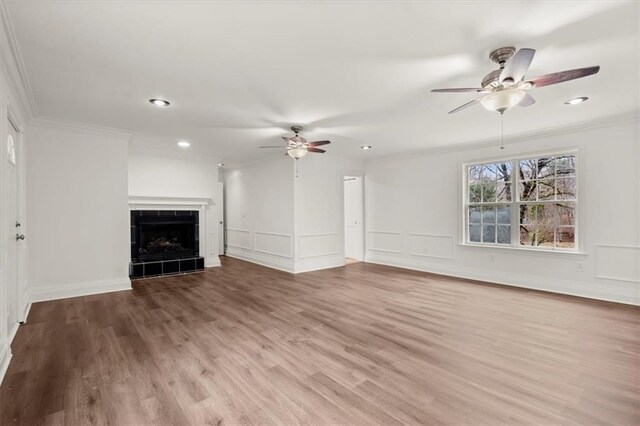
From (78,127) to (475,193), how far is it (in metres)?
6.82

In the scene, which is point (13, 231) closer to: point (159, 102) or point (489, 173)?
point (159, 102)

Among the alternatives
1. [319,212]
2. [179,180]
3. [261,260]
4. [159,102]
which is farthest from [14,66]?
[261,260]

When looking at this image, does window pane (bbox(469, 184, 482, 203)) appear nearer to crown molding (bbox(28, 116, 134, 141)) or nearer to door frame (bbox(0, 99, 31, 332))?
crown molding (bbox(28, 116, 134, 141))

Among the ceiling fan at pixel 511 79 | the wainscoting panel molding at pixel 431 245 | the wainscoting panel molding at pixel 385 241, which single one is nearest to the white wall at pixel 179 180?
the wainscoting panel molding at pixel 385 241

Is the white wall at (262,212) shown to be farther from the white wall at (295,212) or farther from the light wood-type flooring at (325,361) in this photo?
the light wood-type flooring at (325,361)

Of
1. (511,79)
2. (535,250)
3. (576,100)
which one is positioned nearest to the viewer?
(511,79)

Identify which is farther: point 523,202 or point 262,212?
point 262,212

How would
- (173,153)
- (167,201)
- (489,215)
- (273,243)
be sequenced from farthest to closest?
(273,243), (173,153), (167,201), (489,215)

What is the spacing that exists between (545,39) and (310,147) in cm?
298

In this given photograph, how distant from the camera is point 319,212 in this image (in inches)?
264

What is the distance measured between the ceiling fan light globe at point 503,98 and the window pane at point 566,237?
3.34 meters

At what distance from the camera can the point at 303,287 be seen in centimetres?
505

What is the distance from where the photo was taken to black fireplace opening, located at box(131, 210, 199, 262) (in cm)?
600

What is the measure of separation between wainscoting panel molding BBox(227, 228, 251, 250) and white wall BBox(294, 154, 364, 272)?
193 cm
